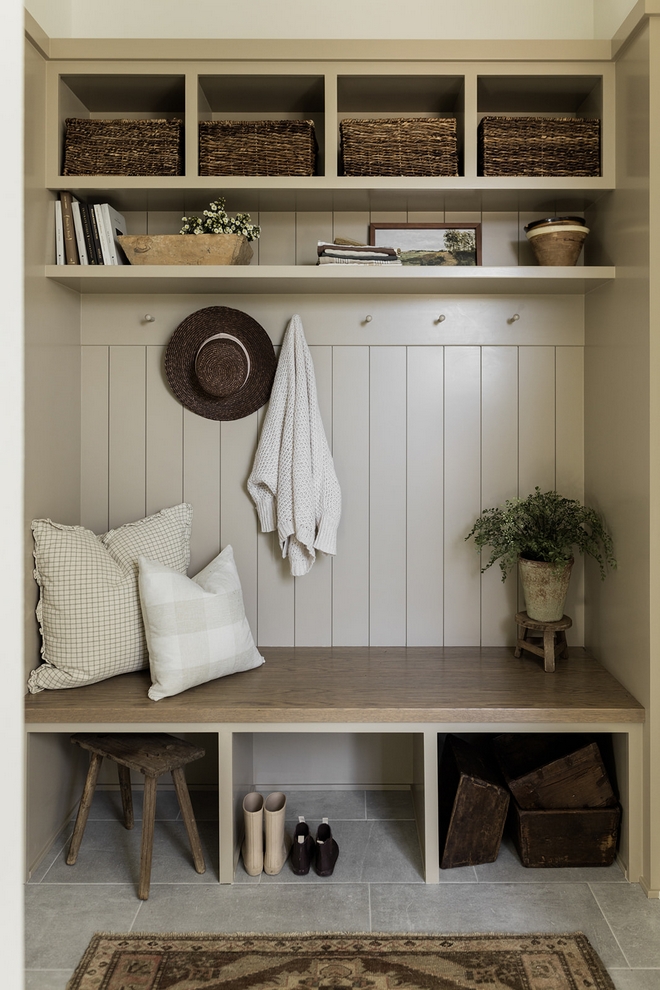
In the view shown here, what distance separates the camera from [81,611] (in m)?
2.30

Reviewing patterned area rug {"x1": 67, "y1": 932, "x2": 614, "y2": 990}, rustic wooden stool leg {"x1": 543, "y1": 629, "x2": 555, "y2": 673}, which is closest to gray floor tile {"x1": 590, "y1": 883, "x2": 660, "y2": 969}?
patterned area rug {"x1": 67, "y1": 932, "x2": 614, "y2": 990}

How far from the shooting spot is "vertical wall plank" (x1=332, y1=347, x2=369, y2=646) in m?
2.70

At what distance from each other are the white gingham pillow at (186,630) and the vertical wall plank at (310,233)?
120cm

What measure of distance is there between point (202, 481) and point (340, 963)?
5.12ft

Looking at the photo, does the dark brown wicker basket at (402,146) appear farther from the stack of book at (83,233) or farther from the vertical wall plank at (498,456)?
the stack of book at (83,233)

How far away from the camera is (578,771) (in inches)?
88.9

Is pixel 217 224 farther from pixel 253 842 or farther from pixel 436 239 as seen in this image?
pixel 253 842

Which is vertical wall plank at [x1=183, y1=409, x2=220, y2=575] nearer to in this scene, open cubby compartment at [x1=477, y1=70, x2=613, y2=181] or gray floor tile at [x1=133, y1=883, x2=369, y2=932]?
gray floor tile at [x1=133, y1=883, x2=369, y2=932]

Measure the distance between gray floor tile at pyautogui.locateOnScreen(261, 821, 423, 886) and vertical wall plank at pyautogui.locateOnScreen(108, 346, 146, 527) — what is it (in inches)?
→ 50.6

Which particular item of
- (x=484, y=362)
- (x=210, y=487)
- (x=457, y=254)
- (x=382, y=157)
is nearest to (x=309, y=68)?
(x=382, y=157)

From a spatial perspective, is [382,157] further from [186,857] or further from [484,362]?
[186,857]

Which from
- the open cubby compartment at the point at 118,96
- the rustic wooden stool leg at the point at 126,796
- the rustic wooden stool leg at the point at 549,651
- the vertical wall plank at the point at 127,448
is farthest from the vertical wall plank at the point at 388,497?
the open cubby compartment at the point at 118,96

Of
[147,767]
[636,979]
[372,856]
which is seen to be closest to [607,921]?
[636,979]

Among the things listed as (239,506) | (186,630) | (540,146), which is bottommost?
(186,630)
